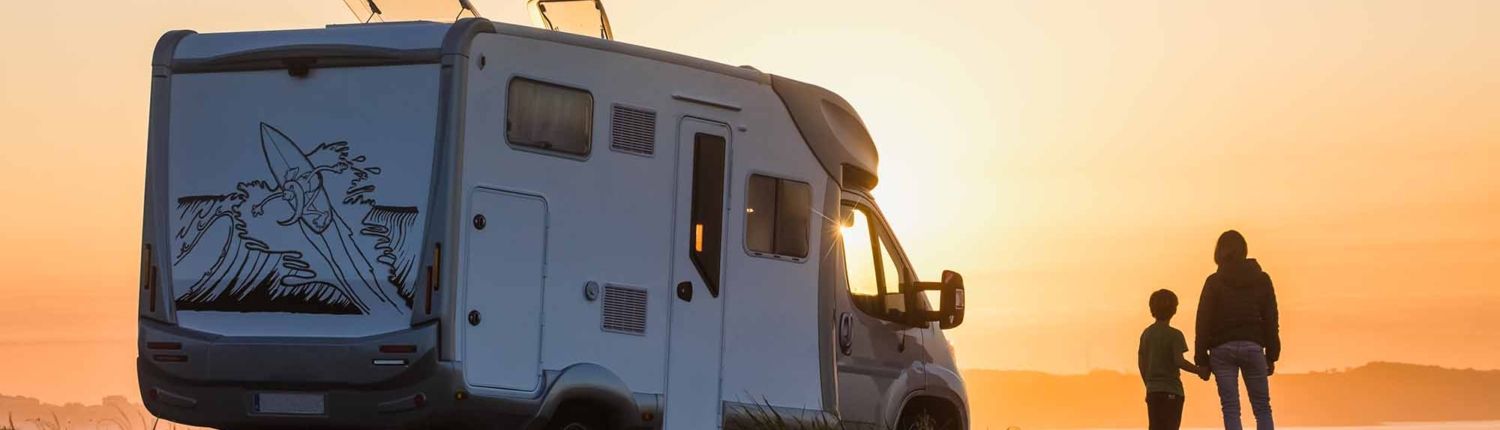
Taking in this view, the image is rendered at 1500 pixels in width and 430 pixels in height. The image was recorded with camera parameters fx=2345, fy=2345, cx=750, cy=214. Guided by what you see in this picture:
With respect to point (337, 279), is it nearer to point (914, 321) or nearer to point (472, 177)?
point (472, 177)

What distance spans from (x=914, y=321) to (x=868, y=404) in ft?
2.31

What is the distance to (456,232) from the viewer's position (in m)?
11.2

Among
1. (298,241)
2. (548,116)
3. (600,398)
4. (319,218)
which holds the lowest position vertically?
(600,398)

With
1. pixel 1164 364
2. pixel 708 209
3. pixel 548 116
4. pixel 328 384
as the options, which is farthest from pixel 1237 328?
pixel 328 384

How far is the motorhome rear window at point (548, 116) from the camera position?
1156 centimetres

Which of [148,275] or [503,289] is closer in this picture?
[503,289]

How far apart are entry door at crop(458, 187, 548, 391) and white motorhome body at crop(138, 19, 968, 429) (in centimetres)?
1

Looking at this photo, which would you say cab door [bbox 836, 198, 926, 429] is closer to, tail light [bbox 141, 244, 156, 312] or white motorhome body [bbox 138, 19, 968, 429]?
white motorhome body [bbox 138, 19, 968, 429]

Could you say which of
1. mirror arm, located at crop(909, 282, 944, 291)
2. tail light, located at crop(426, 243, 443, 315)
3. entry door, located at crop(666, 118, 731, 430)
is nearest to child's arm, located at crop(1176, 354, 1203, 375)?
mirror arm, located at crop(909, 282, 944, 291)

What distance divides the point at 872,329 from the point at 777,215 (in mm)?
1306

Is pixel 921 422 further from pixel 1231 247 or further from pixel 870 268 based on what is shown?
pixel 1231 247

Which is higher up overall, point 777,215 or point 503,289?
point 777,215

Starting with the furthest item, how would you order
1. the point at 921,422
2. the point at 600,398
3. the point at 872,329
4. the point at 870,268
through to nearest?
the point at 921,422 → the point at 870,268 → the point at 872,329 → the point at 600,398

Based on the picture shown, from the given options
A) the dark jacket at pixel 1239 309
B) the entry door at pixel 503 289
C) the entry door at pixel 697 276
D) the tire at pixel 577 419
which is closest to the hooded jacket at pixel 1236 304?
the dark jacket at pixel 1239 309
